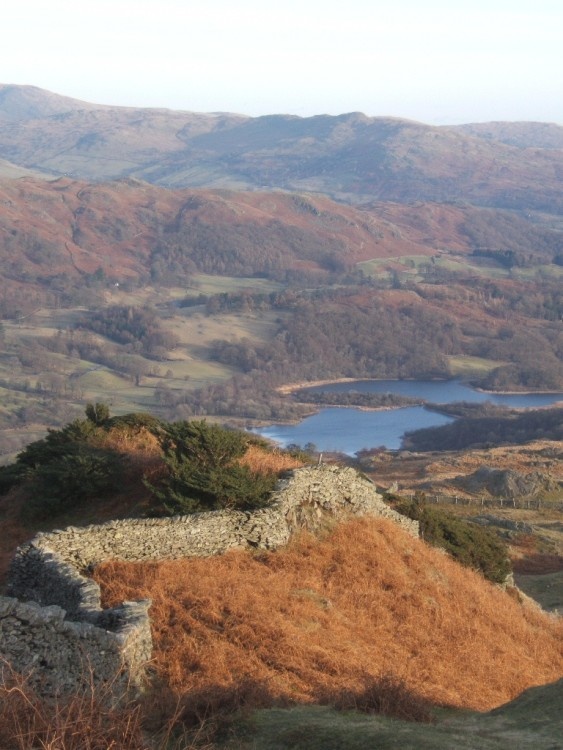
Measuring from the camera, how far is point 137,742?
29.8 ft

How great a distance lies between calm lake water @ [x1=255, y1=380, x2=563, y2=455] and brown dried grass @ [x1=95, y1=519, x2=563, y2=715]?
3268 inches

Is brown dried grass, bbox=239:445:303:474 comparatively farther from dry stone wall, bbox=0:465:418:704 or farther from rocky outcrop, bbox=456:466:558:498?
rocky outcrop, bbox=456:466:558:498

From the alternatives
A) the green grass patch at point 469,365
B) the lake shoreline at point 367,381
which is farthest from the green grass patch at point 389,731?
the green grass patch at point 469,365

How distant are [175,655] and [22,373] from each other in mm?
140836

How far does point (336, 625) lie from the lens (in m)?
16.1

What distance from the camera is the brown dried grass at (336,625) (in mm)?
13391

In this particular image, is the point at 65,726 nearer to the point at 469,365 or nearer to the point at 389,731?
the point at 389,731

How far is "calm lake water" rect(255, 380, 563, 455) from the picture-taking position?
11313 cm

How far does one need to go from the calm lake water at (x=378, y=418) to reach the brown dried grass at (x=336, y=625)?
83010 mm

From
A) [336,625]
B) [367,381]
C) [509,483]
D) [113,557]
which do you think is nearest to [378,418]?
[367,381]

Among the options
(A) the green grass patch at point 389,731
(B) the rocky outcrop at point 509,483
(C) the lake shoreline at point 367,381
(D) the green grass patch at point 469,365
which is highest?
(A) the green grass patch at point 389,731

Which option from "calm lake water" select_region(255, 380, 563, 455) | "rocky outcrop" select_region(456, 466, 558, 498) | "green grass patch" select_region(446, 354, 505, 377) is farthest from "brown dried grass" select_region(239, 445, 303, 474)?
"green grass patch" select_region(446, 354, 505, 377)

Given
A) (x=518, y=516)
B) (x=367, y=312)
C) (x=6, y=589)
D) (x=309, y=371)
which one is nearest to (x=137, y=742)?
(x=6, y=589)

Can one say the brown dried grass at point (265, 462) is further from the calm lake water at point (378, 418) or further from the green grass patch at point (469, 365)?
the green grass patch at point (469, 365)
